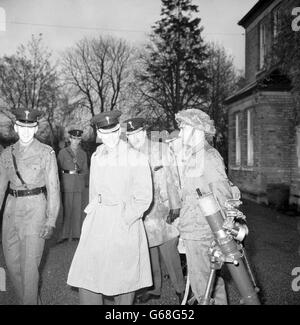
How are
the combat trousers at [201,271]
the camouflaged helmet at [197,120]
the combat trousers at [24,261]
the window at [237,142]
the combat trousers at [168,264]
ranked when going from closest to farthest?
the combat trousers at [201,271]
the camouflaged helmet at [197,120]
the combat trousers at [24,261]
the combat trousers at [168,264]
the window at [237,142]

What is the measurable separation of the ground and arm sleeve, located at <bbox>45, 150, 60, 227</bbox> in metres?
1.17

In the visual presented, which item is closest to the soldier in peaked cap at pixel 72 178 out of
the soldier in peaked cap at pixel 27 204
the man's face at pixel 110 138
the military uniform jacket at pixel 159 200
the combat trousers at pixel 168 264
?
the military uniform jacket at pixel 159 200

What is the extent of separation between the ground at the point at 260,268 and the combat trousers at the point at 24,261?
2.40ft

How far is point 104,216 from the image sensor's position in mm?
3334

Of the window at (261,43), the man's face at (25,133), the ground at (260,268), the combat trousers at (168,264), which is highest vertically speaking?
the window at (261,43)

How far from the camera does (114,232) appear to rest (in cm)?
329

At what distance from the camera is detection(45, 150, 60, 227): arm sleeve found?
3.96 m

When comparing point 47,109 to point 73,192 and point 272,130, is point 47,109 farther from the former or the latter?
point 73,192

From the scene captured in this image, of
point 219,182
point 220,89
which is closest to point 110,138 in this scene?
point 219,182

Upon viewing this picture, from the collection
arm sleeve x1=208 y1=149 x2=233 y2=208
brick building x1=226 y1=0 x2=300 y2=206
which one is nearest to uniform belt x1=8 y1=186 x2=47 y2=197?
arm sleeve x1=208 y1=149 x2=233 y2=208

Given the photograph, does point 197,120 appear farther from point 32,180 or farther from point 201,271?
point 32,180

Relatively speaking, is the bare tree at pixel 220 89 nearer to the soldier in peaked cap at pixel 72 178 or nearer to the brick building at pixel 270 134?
the brick building at pixel 270 134

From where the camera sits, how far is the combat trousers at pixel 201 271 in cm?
343

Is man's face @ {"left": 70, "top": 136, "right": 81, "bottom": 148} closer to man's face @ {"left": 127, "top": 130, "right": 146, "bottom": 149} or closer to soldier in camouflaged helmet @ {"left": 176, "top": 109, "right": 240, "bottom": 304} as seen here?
man's face @ {"left": 127, "top": 130, "right": 146, "bottom": 149}
